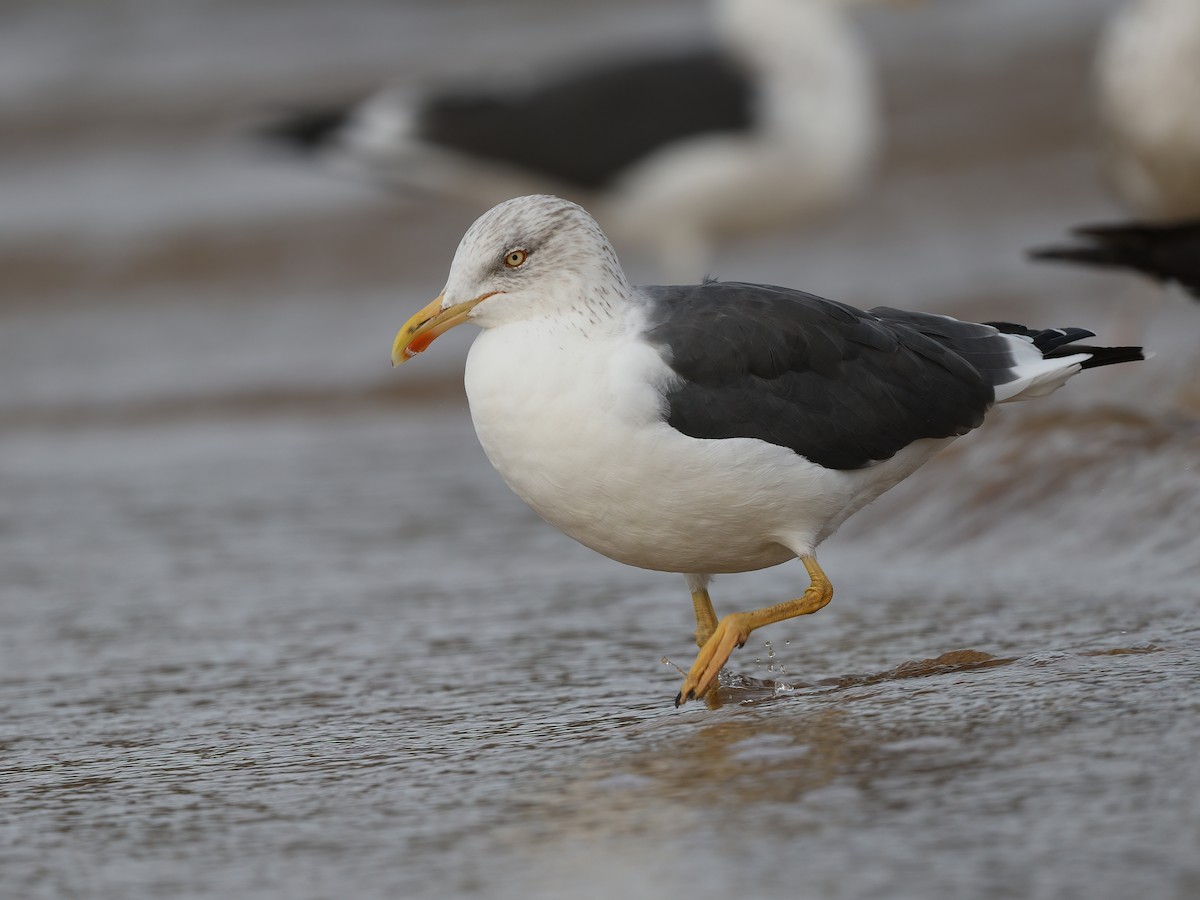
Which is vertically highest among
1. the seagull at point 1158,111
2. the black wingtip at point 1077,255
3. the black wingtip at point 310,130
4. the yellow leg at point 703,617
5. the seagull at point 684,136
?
the black wingtip at point 310,130

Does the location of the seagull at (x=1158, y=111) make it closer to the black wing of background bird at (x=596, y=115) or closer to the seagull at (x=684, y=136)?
the seagull at (x=684, y=136)

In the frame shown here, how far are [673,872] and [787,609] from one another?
1407 millimetres

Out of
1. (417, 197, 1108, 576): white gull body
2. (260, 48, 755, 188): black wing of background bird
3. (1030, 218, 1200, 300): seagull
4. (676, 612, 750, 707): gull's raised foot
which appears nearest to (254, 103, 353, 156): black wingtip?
(260, 48, 755, 188): black wing of background bird

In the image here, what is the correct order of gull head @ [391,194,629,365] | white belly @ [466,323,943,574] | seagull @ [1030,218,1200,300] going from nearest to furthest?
white belly @ [466,323,943,574] → gull head @ [391,194,629,365] → seagull @ [1030,218,1200,300]

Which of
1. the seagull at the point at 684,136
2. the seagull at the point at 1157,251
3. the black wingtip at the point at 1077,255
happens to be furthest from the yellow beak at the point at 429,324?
the seagull at the point at 684,136

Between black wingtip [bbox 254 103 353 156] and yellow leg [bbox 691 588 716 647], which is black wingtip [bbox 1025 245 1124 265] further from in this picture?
black wingtip [bbox 254 103 353 156]

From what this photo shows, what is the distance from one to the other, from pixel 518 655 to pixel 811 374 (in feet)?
3.38

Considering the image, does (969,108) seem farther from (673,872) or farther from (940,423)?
(673,872)

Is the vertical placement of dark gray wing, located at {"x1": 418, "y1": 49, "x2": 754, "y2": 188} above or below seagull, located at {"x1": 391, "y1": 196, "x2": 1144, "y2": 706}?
above

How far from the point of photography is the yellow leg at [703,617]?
425 cm

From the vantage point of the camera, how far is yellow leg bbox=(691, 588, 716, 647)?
4.25m

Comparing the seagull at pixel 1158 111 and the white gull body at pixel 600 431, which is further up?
the seagull at pixel 1158 111

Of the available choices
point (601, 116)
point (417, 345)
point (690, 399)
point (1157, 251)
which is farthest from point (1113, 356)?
point (601, 116)

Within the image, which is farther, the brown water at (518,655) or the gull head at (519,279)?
the gull head at (519,279)
